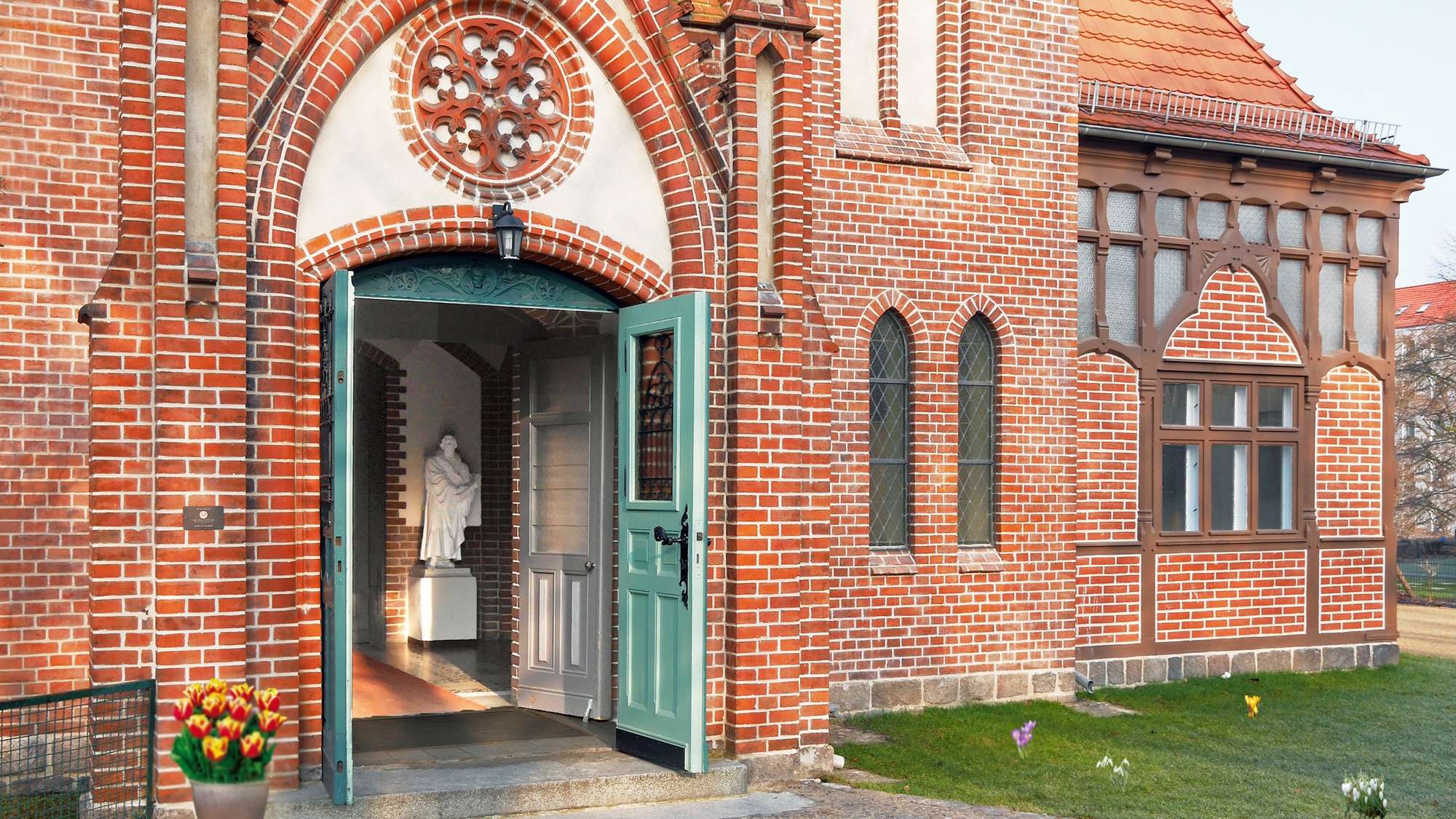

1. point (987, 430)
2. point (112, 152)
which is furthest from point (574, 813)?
point (987, 430)

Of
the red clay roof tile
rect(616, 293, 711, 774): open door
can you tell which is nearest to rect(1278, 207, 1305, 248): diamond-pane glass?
the red clay roof tile

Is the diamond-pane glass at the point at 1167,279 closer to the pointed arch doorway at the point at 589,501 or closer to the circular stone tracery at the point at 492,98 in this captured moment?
the pointed arch doorway at the point at 589,501

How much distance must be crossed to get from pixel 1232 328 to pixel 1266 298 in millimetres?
558

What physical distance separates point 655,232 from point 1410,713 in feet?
27.4

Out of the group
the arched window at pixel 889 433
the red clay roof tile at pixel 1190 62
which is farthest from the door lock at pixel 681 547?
the red clay roof tile at pixel 1190 62

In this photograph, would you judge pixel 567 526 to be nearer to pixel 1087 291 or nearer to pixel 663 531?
pixel 663 531

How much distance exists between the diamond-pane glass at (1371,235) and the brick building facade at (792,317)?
0.06 m

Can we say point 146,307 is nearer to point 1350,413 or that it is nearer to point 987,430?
point 987,430

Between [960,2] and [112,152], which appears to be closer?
[112,152]

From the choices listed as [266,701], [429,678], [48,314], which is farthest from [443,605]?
[266,701]

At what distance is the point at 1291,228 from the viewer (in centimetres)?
1529

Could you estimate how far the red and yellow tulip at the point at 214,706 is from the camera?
5.61 metres

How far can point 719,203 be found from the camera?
9367mm

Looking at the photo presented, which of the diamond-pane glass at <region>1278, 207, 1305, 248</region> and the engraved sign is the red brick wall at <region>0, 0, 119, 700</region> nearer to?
the engraved sign
